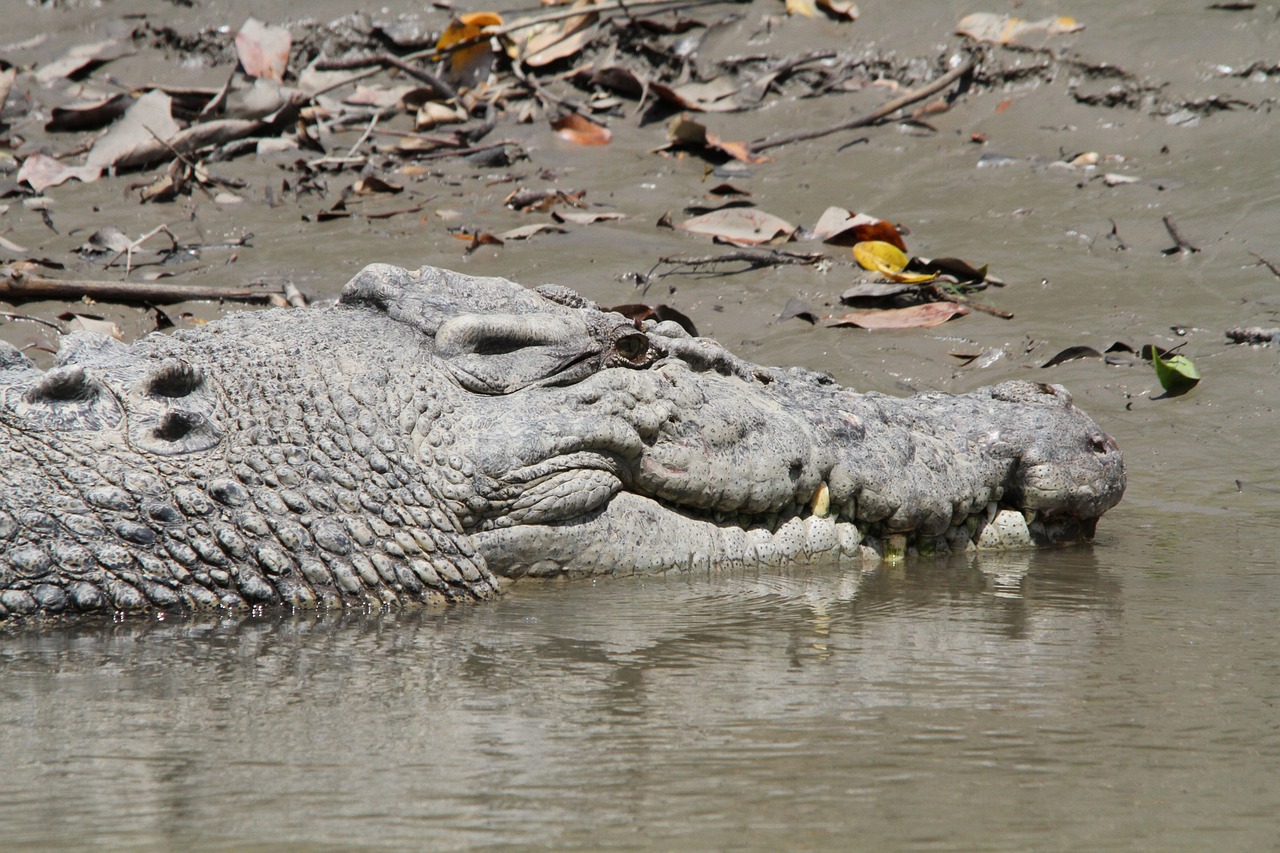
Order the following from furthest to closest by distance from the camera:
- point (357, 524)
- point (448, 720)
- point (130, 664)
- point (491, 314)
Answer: point (491, 314), point (357, 524), point (130, 664), point (448, 720)

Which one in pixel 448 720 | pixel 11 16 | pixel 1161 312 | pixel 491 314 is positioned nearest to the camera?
pixel 448 720

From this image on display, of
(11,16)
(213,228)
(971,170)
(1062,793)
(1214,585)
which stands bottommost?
(1062,793)

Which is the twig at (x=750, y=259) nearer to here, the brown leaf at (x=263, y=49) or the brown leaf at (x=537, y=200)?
the brown leaf at (x=537, y=200)

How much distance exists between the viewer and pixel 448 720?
2.04 metres

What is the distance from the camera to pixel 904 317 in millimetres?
5406

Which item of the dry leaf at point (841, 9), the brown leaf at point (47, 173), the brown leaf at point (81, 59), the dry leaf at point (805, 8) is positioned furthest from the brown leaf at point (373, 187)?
the dry leaf at point (841, 9)

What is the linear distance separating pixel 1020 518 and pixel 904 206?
3238 mm

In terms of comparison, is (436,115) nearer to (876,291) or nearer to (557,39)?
(557,39)

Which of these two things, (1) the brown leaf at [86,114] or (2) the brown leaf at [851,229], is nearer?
(2) the brown leaf at [851,229]

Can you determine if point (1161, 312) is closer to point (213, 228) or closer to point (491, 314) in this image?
point (491, 314)

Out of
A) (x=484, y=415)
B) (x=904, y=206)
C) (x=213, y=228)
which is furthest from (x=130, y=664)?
(x=904, y=206)

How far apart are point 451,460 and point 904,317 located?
3.00 meters

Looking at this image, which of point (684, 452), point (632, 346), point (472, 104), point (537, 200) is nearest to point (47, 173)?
point (472, 104)

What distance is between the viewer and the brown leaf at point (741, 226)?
6.11 m
